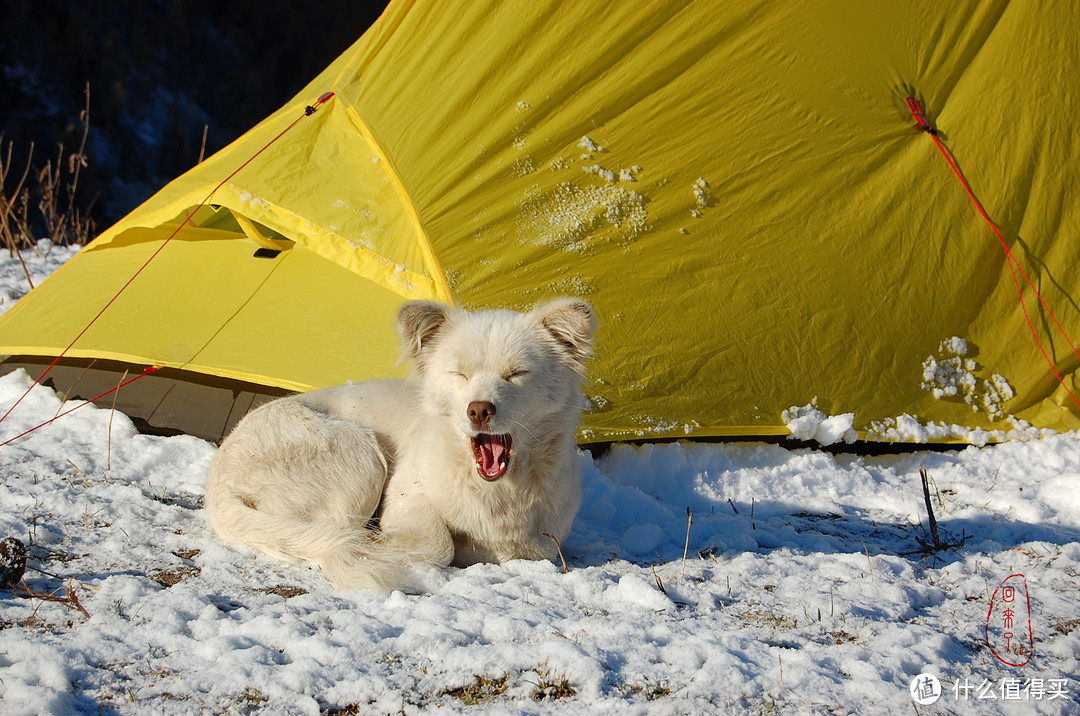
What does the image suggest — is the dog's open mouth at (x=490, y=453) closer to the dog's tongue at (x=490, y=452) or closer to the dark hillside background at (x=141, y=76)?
the dog's tongue at (x=490, y=452)

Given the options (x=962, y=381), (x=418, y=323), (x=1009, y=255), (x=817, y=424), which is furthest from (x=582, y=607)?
(x=1009, y=255)

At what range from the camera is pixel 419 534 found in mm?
2939

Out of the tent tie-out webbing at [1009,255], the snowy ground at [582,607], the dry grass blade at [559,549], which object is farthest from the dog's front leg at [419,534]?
the tent tie-out webbing at [1009,255]

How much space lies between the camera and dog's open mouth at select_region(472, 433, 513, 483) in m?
2.93

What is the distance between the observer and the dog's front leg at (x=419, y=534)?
2.89 m

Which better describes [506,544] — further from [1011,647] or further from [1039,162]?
[1039,162]

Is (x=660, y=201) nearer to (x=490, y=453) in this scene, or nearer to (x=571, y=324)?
(x=571, y=324)

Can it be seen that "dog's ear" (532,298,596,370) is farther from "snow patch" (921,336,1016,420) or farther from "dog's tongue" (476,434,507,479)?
"snow patch" (921,336,1016,420)

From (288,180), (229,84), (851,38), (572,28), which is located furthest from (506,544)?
(229,84)

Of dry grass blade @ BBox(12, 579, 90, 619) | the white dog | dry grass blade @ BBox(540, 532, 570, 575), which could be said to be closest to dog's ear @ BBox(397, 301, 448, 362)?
the white dog

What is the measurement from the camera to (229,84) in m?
16.1

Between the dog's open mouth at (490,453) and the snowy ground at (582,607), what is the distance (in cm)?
35

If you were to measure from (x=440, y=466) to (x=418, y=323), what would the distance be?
1.72 ft

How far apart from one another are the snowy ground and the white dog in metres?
0.15
